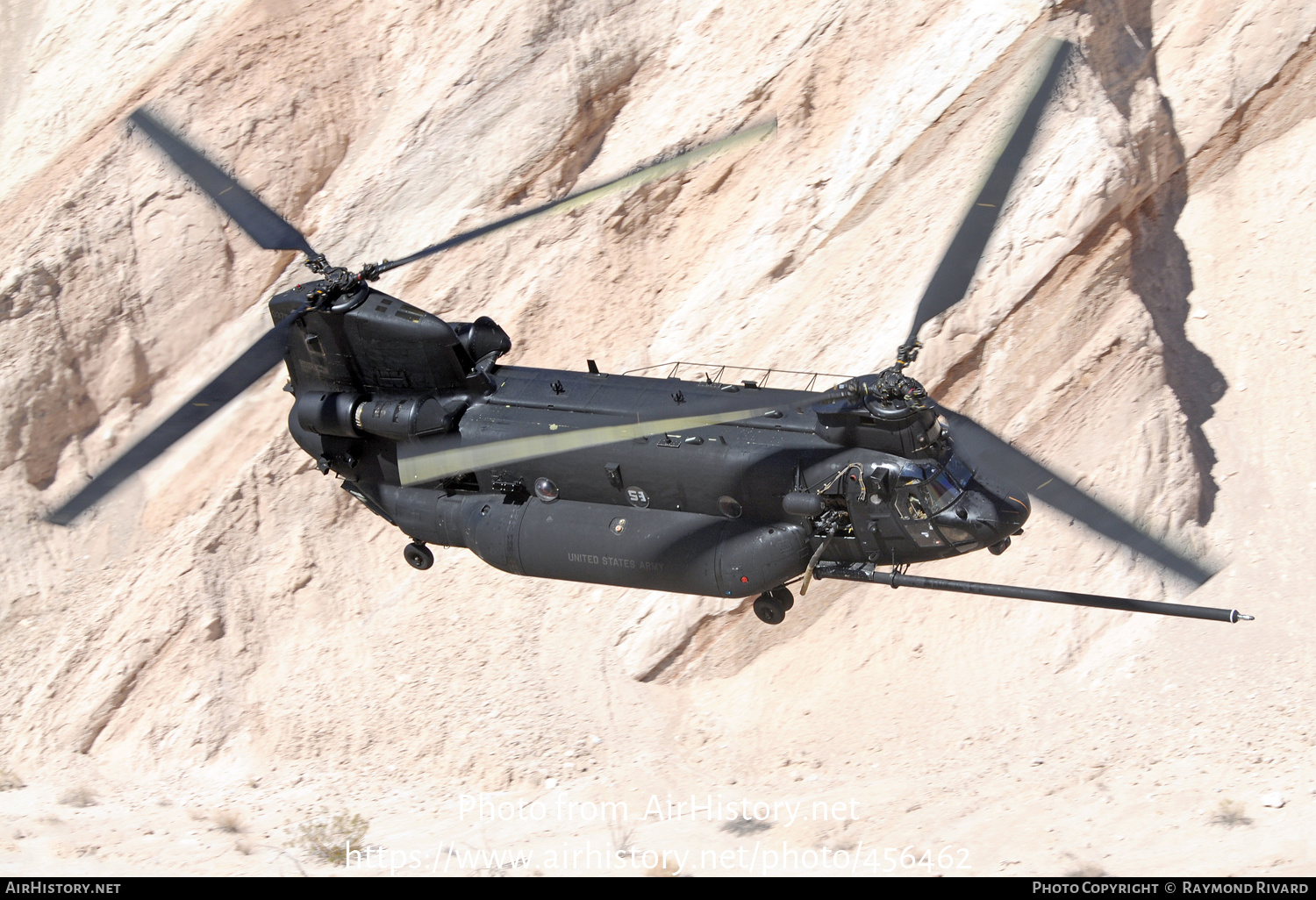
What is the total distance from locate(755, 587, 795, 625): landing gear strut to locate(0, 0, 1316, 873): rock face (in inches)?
172

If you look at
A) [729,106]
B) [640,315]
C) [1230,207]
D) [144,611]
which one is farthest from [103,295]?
[1230,207]

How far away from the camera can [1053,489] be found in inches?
526

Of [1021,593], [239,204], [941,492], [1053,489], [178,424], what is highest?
[239,204]

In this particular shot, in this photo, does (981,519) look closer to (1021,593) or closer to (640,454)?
(1021,593)

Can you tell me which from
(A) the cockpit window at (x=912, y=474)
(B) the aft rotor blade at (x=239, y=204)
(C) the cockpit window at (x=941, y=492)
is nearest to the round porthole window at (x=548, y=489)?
(B) the aft rotor blade at (x=239, y=204)

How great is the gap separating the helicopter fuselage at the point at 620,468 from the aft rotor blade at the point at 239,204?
0.87 meters

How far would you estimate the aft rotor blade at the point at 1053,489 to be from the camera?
12.0 m

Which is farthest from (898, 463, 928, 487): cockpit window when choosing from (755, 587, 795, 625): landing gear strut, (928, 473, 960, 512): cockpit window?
(755, 587, 795, 625): landing gear strut

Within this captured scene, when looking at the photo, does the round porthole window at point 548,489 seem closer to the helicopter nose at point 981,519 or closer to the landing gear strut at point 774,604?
the landing gear strut at point 774,604

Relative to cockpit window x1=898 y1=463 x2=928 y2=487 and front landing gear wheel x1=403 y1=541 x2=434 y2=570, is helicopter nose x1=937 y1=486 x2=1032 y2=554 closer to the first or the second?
cockpit window x1=898 y1=463 x2=928 y2=487

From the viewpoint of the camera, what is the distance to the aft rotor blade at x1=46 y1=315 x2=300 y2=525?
13.5 m

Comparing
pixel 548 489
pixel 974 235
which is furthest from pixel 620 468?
pixel 974 235

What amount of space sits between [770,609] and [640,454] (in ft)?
8.48
